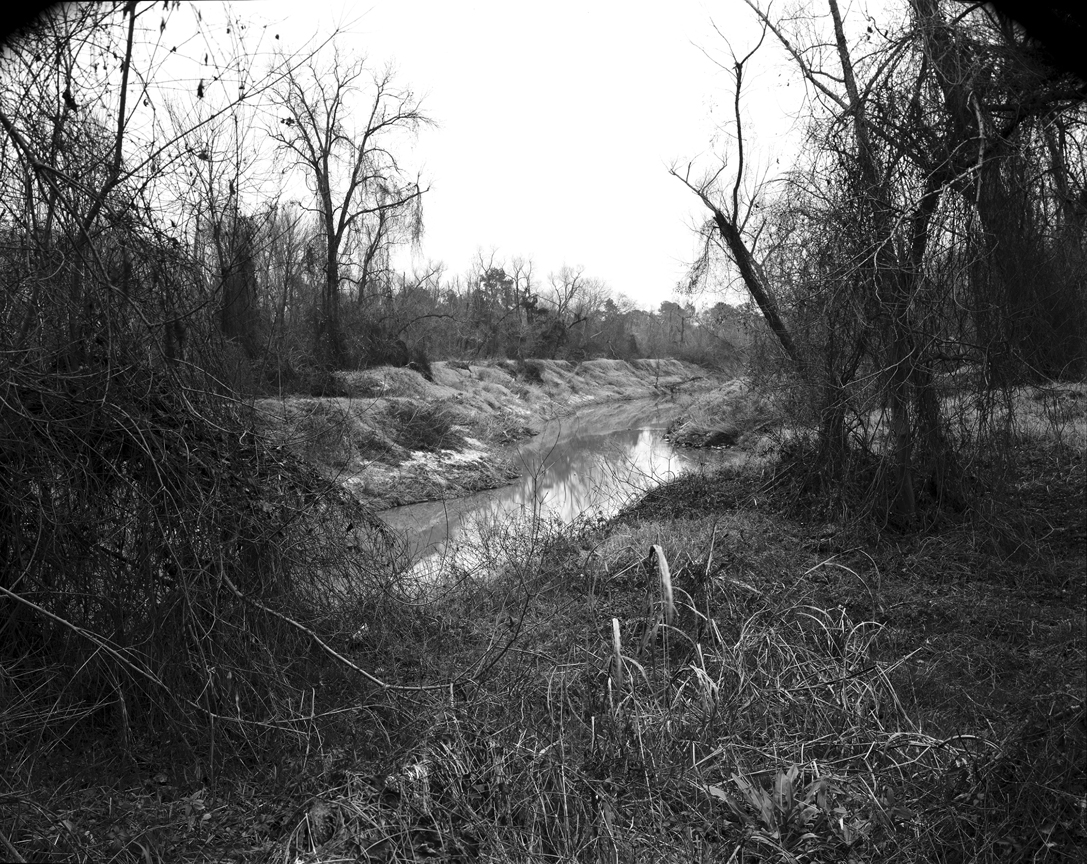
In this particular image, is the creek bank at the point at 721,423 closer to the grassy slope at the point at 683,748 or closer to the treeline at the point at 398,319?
the treeline at the point at 398,319

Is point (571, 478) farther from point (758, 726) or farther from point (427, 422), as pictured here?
point (758, 726)

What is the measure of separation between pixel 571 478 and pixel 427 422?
14.8ft

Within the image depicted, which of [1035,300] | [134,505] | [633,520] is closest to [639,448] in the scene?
[633,520]

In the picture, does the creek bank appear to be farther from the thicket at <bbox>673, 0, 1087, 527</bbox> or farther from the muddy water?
the thicket at <bbox>673, 0, 1087, 527</bbox>

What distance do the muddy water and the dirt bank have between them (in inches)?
24.5

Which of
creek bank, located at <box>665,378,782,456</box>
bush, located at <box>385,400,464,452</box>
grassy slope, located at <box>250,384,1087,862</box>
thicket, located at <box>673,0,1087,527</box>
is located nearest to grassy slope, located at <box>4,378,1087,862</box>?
grassy slope, located at <box>250,384,1087,862</box>

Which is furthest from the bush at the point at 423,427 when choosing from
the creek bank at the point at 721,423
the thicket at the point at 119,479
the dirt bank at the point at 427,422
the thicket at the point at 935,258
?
the thicket at the point at 119,479

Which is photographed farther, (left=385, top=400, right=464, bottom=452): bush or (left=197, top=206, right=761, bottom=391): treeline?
(left=385, top=400, right=464, bottom=452): bush

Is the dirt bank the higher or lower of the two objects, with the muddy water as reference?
higher

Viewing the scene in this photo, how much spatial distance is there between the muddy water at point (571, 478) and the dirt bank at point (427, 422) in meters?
0.62

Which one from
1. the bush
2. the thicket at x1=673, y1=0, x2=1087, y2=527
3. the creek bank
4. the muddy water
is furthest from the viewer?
the creek bank

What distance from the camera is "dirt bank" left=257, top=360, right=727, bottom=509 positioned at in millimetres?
8188

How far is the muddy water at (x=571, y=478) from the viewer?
Result: 1103 cm

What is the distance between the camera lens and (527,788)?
12.2 feet
